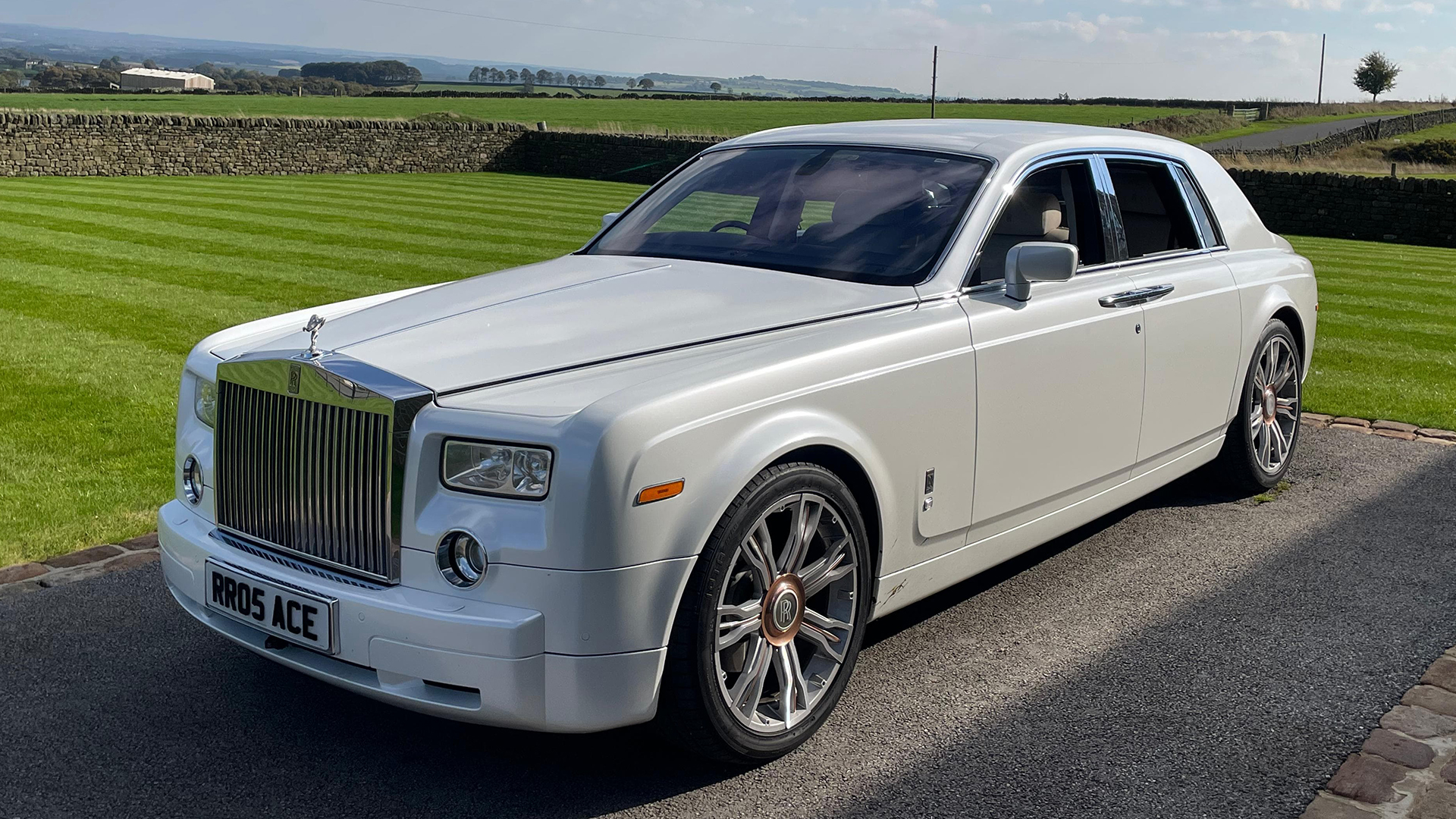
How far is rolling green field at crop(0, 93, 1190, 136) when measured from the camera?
63.1 metres

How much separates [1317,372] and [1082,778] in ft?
25.0

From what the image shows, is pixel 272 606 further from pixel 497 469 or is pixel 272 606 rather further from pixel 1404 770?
pixel 1404 770

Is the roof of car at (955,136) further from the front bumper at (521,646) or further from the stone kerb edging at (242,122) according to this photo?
the stone kerb edging at (242,122)

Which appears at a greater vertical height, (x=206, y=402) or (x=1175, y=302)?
(x=1175, y=302)

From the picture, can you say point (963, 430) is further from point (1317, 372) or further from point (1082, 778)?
point (1317, 372)

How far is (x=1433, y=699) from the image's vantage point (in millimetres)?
4039

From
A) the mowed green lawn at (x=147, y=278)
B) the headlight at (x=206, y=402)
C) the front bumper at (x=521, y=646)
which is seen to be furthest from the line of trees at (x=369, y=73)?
the front bumper at (x=521, y=646)

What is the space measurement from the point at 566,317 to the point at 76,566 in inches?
104

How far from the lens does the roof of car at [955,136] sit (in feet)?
16.0

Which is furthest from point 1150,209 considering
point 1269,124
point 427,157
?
point 1269,124

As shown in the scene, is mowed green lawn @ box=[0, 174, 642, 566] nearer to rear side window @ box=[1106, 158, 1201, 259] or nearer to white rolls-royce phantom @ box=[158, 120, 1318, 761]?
white rolls-royce phantom @ box=[158, 120, 1318, 761]

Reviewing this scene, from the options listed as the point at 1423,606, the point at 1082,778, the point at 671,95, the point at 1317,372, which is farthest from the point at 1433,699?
the point at 671,95

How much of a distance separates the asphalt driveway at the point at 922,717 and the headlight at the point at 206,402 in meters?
0.88

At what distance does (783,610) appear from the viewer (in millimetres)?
3633
